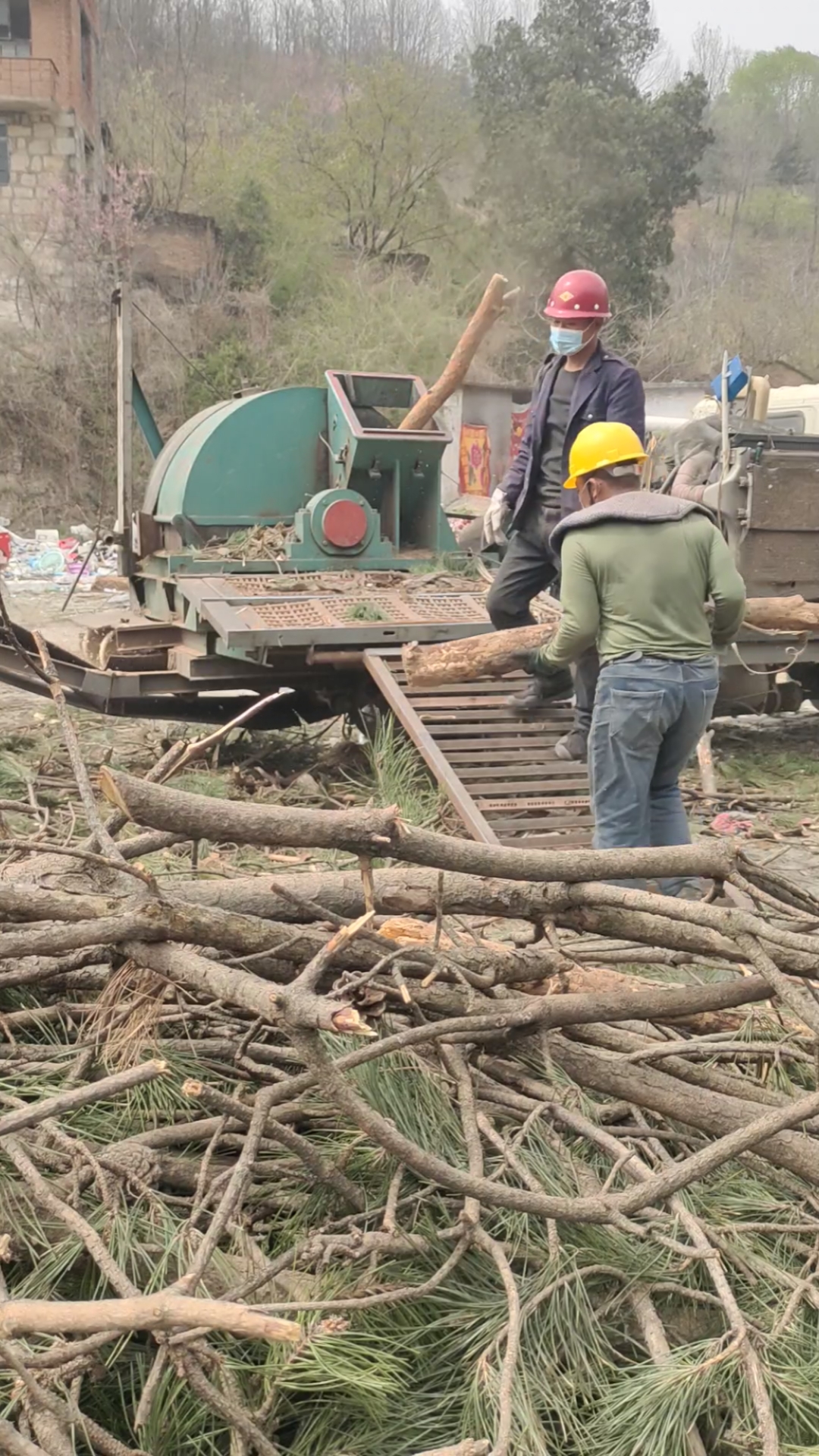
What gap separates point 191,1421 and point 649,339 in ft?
97.5

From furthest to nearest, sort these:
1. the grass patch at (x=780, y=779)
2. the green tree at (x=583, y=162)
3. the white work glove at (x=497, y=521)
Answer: the green tree at (x=583, y=162), the grass patch at (x=780, y=779), the white work glove at (x=497, y=521)

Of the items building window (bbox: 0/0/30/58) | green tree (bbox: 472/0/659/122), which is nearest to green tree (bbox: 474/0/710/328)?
green tree (bbox: 472/0/659/122)

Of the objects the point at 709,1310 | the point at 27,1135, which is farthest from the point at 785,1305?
the point at 27,1135

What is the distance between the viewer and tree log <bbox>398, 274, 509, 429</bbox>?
296 inches

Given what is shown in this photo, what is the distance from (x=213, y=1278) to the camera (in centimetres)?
196

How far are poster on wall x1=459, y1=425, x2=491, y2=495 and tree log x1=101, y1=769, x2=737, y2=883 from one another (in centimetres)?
1612

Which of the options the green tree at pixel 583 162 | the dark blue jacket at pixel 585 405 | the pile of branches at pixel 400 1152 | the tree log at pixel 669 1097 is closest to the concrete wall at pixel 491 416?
the green tree at pixel 583 162

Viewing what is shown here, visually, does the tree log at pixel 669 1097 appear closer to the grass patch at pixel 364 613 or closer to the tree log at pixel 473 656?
the tree log at pixel 473 656

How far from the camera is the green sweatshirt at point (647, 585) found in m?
4.23

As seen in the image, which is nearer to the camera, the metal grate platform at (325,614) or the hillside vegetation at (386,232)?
the metal grate platform at (325,614)

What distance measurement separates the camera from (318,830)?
2.20m

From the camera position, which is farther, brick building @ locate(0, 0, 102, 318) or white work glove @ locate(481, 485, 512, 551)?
brick building @ locate(0, 0, 102, 318)

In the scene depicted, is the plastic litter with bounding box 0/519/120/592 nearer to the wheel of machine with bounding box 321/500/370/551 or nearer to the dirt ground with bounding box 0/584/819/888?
the dirt ground with bounding box 0/584/819/888

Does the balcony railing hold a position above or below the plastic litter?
above
